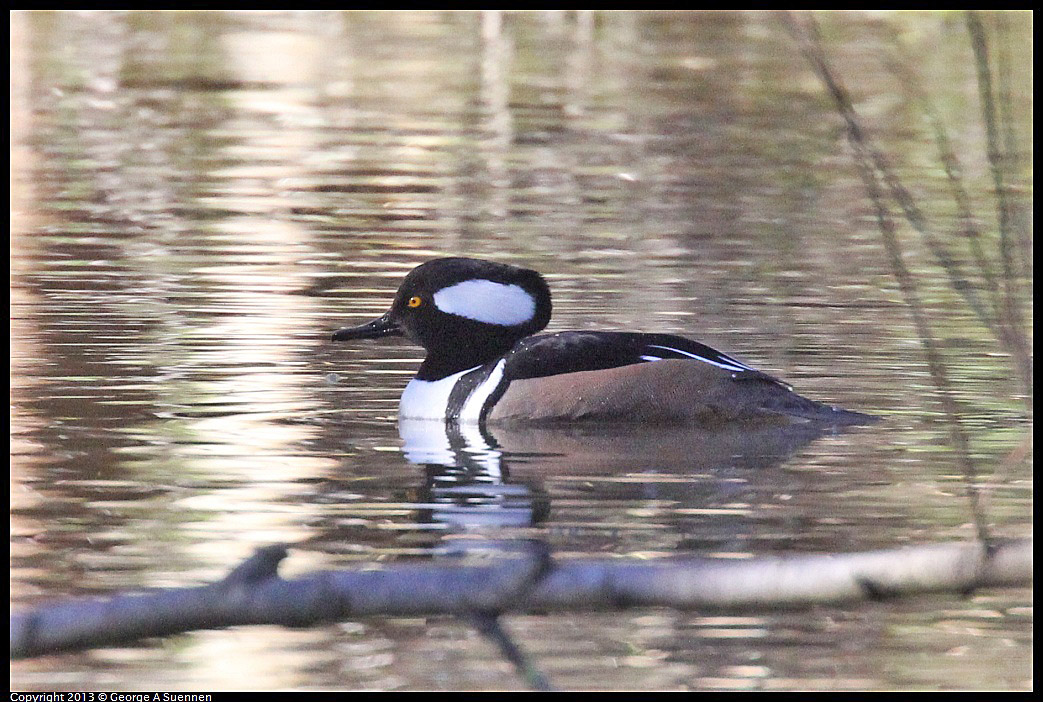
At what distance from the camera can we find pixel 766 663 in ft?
16.2

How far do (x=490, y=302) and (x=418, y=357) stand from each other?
155 centimetres

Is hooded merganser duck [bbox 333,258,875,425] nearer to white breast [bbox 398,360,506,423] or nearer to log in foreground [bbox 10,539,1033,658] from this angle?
white breast [bbox 398,360,506,423]

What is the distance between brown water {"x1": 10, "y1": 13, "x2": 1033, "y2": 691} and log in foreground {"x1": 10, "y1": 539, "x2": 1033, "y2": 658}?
3.53ft

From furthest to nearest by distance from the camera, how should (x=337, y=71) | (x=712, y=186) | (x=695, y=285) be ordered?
(x=337, y=71) < (x=712, y=186) < (x=695, y=285)

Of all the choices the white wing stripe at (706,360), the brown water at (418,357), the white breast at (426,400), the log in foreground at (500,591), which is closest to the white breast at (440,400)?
the white breast at (426,400)

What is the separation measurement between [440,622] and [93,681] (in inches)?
41.5

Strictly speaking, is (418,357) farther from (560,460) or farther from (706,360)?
(560,460)

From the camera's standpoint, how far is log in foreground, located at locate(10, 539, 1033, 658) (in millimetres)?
2373

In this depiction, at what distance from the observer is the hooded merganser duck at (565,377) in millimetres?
8359

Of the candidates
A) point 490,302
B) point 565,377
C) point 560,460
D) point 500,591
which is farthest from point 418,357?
point 500,591

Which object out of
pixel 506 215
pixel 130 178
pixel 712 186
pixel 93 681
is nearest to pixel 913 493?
pixel 93 681

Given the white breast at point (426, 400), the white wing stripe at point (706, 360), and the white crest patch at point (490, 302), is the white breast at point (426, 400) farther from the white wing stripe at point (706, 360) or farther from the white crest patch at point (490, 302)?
the white wing stripe at point (706, 360)

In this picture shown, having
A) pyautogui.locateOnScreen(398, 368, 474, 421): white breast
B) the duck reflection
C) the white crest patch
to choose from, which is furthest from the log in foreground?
the white crest patch

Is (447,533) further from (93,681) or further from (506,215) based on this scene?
(506,215)
